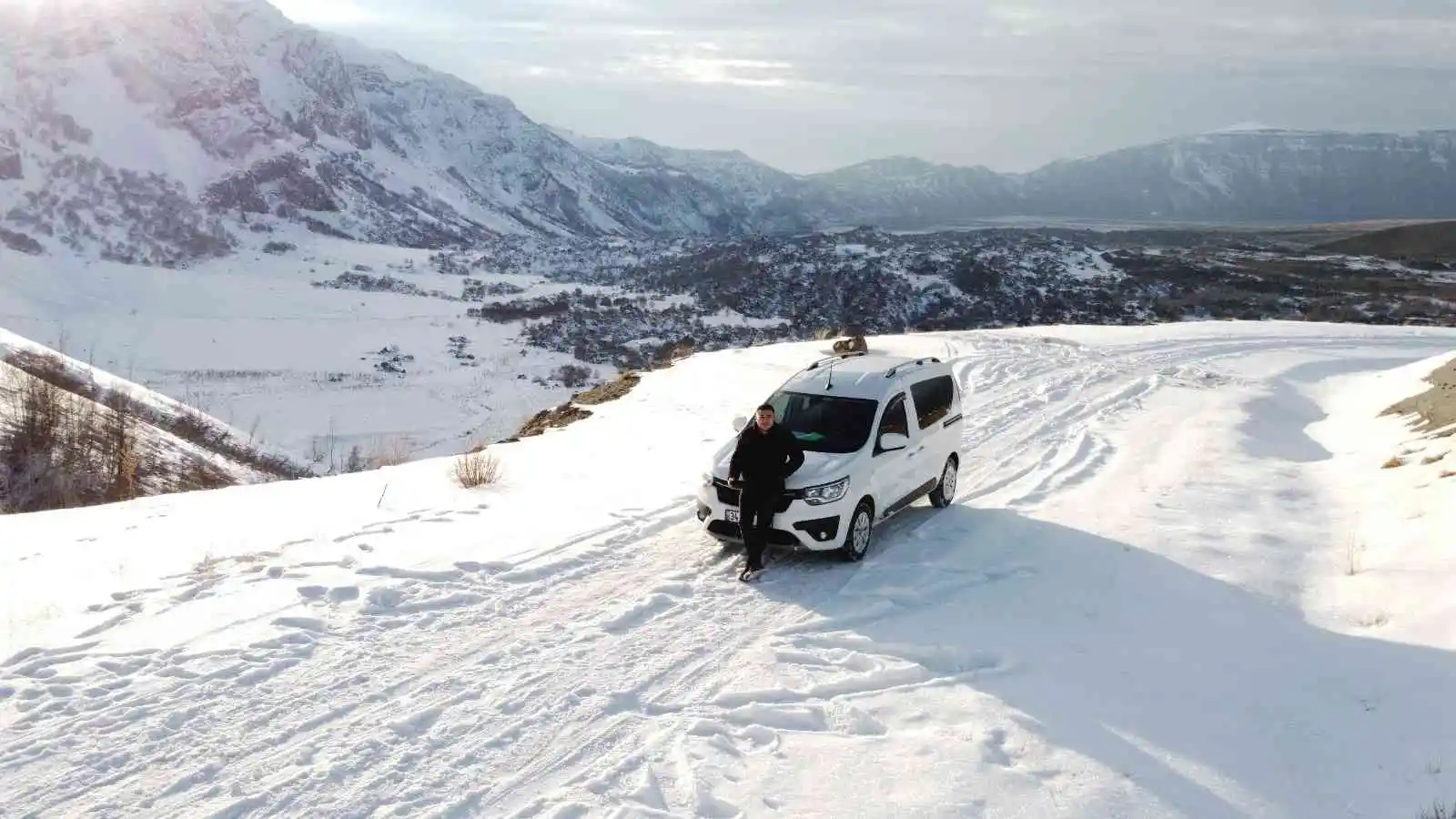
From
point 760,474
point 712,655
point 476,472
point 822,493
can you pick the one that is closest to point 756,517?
point 760,474

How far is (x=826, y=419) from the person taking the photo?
10.6 meters

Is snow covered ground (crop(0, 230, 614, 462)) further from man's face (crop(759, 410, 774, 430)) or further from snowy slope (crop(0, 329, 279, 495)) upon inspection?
man's face (crop(759, 410, 774, 430))

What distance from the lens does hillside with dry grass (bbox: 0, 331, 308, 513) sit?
45.6 ft

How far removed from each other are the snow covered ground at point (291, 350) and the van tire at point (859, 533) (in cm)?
2201

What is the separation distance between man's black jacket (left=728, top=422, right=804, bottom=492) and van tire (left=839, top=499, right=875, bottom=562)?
0.85 m

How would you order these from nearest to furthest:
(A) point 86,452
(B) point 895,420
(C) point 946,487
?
(B) point 895,420 → (C) point 946,487 → (A) point 86,452

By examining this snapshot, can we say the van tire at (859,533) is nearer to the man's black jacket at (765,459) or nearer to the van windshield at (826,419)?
the van windshield at (826,419)

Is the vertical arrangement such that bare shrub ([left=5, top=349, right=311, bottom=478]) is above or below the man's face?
below

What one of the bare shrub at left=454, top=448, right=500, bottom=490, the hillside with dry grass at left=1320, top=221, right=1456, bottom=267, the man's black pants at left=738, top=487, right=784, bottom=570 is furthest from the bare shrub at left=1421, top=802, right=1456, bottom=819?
the hillside with dry grass at left=1320, top=221, right=1456, bottom=267

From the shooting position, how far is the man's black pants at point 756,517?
9.24 metres

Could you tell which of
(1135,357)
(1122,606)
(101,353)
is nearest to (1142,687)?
→ (1122,606)

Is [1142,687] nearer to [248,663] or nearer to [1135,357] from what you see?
[248,663]

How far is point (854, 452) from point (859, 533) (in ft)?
2.74

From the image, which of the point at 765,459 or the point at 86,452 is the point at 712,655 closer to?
the point at 765,459
